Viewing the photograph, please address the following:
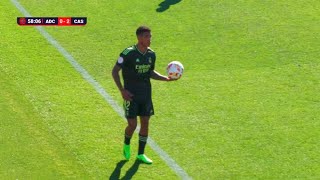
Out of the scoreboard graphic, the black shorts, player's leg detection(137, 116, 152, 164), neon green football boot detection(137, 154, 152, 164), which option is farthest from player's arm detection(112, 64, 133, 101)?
the scoreboard graphic

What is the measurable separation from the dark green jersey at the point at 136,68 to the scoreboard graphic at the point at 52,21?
20.5 feet

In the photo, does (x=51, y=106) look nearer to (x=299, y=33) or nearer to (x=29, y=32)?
(x=29, y=32)

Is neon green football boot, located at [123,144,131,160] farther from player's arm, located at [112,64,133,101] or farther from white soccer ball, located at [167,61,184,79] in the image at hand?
white soccer ball, located at [167,61,184,79]

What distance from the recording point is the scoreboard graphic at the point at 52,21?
1673 cm

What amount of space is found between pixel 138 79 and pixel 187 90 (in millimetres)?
2973

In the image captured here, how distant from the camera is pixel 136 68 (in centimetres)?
1072

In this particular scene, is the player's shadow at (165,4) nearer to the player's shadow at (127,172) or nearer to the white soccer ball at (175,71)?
the white soccer ball at (175,71)

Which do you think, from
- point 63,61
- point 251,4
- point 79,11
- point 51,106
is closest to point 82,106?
point 51,106

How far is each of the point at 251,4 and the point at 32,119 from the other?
780cm

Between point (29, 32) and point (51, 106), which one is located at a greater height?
point (29, 32)

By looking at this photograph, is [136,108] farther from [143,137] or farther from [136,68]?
[136,68]

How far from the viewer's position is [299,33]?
16.5 metres

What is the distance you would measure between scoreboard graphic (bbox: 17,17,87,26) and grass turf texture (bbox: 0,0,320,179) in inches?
8.3

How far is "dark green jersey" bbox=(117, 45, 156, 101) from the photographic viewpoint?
1064cm
